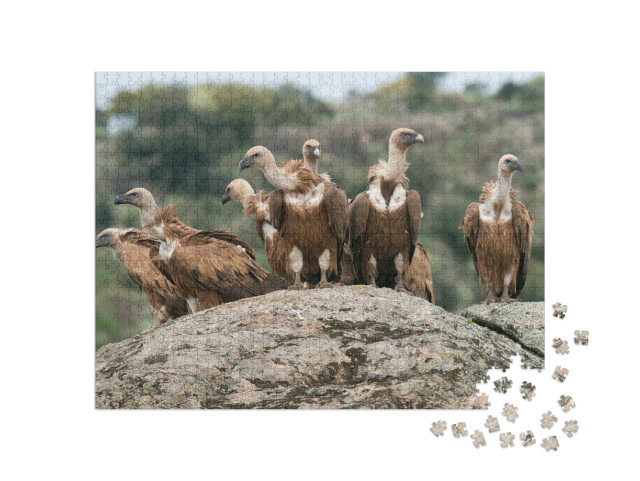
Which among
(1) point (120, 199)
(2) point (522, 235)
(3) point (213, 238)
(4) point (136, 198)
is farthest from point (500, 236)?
(1) point (120, 199)

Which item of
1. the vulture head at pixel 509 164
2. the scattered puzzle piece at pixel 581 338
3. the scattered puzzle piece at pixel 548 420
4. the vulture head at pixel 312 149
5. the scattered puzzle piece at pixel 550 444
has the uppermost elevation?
the vulture head at pixel 312 149

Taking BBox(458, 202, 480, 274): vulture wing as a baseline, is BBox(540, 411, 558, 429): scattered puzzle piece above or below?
below

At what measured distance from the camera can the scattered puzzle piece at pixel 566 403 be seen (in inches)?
384

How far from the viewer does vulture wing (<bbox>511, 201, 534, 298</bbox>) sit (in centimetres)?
1052

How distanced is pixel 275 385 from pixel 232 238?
1.92 metres

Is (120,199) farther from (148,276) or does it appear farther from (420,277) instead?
(420,277)

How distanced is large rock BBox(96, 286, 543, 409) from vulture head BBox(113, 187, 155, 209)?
1.40 m

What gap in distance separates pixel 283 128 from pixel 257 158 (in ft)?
1.45

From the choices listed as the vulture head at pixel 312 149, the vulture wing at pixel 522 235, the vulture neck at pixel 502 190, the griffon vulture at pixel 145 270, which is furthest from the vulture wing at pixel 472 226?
the griffon vulture at pixel 145 270

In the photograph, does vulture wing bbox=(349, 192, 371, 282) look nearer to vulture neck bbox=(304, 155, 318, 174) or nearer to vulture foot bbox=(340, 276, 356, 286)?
vulture foot bbox=(340, 276, 356, 286)

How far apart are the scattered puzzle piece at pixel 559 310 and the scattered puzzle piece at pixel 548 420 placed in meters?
1.12

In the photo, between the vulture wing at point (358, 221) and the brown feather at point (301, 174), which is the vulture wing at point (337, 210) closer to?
the vulture wing at point (358, 221)

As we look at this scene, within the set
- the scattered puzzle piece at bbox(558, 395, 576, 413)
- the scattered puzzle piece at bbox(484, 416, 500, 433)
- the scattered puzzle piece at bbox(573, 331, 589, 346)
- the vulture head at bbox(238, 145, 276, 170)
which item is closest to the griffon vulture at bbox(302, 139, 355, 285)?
the vulture head at bbox(238, 145, 276, 170)

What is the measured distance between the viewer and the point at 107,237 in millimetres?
10383
